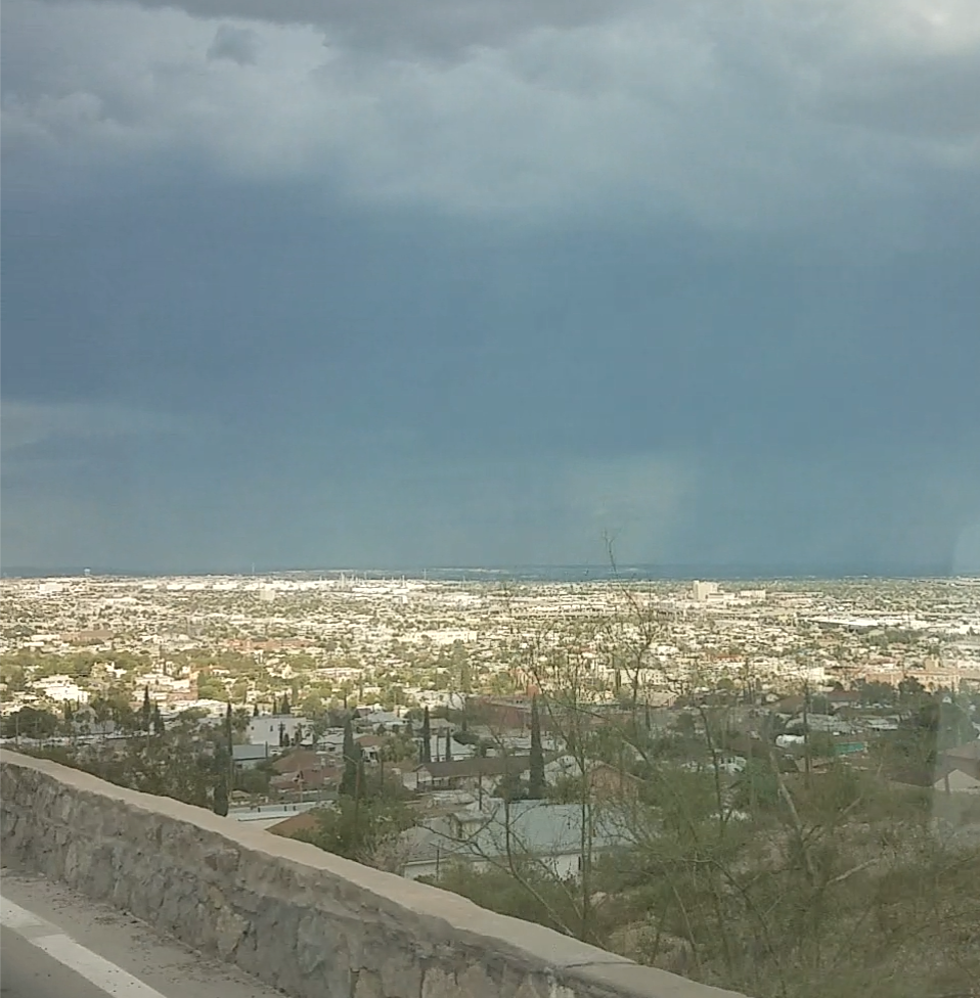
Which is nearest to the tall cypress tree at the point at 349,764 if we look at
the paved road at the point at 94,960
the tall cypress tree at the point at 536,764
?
the tall cypress tree at the point at 536,764

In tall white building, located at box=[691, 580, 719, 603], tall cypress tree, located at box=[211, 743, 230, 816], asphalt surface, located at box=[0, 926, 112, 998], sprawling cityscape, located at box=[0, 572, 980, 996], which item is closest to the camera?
asphalt surface, located at box=[0, 926, 112, 998]

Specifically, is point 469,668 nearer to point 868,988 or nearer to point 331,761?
point 331,761

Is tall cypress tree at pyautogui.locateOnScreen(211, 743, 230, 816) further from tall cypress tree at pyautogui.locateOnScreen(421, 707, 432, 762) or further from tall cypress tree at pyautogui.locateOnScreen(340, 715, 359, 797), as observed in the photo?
tall cypress tree at pyautogui.locateOnScreen(421, 707, 432, 762)

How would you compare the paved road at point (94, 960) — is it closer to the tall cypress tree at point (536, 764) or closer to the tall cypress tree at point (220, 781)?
the tall cypress tree at point (536, 764)

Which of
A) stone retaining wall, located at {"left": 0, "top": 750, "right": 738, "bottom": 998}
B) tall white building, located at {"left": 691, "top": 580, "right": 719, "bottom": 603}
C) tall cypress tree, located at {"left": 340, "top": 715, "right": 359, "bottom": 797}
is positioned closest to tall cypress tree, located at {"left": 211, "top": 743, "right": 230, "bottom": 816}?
tall cypress tree, located at {"left": 340, "top": 715, "right": 359, "bottom": 797}

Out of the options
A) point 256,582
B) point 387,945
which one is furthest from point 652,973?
point 256,582
